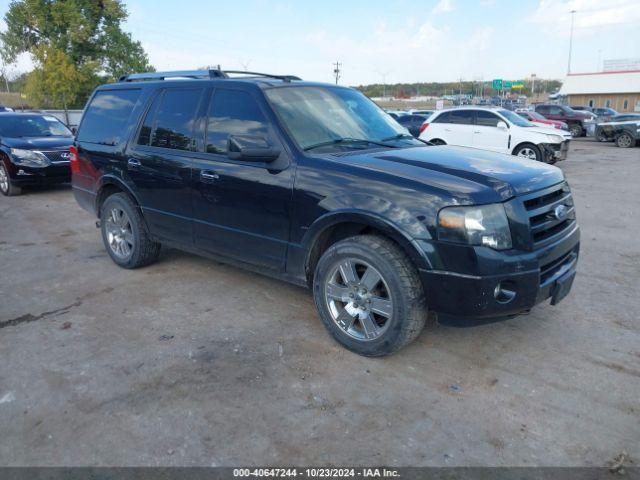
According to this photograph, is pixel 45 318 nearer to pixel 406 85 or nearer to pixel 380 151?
pixel 380 151

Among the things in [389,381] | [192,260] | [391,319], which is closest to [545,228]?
[391,319]

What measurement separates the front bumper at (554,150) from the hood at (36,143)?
37.3 feet

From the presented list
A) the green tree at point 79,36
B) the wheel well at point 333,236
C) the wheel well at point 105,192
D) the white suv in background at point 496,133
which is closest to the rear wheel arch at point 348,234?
the wheel well at point 333,236

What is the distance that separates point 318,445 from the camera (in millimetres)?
2686

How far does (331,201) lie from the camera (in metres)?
3.51

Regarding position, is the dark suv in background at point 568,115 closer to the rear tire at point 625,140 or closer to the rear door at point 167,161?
the rear tire at point 625,140

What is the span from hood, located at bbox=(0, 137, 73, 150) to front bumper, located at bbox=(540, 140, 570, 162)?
37.3 ft

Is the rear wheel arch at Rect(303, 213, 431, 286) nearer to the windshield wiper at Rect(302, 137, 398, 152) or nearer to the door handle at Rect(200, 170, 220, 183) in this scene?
the windshield wiper at Rect(302, 137, 398, 152)

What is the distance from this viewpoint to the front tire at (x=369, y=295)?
328cm

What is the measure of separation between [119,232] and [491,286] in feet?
13.1

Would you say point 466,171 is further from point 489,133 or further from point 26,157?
point 489,133

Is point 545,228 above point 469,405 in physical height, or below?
above

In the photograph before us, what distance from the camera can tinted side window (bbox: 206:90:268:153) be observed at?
402cm

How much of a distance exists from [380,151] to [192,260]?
112 inches
